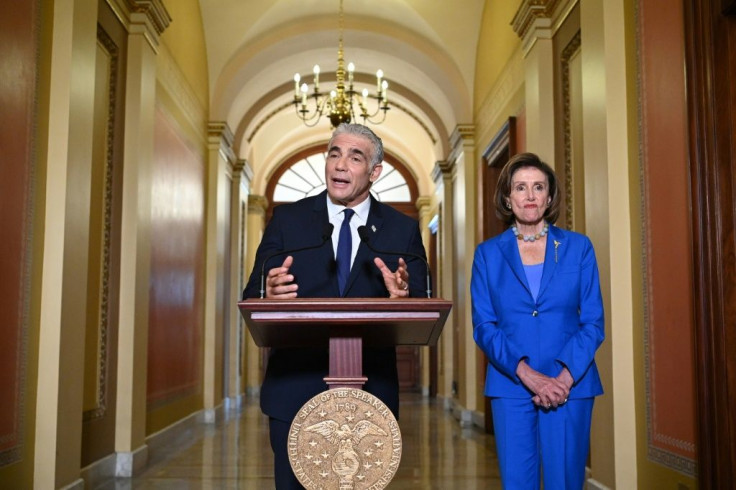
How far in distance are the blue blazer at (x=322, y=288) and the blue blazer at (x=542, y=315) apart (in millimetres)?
307

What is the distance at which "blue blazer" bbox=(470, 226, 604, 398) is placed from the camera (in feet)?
8.57

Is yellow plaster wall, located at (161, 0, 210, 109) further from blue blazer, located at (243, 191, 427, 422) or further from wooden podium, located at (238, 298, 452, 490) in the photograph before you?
wooden podium, located at (238, 298, 452, 490)

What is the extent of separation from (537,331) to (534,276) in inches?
7.1

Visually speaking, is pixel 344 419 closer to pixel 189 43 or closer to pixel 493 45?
pixel 493 45

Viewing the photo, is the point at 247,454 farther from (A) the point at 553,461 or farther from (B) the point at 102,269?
(A) the point at 553,461

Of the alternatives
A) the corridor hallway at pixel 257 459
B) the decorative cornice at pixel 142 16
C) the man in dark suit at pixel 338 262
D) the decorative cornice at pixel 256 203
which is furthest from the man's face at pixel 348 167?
the decorative cornice at pixel 256 203

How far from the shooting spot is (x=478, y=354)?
32.3 feet

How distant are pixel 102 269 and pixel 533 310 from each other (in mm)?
4367

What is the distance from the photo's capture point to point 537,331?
8.71 feet

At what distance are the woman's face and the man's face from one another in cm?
52

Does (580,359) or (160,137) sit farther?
(160,137)

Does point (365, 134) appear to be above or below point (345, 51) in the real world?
below

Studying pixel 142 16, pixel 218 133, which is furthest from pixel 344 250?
pixel 218 133

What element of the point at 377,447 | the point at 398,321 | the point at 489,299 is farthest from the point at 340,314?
the point at 489,299
